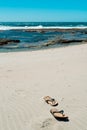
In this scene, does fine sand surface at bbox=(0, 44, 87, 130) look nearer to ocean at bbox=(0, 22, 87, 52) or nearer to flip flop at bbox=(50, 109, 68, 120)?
flip flop at bbox=(50, 109, 68, 120)

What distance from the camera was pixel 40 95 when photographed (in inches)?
290

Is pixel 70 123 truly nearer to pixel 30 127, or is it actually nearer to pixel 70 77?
pixel 30 127

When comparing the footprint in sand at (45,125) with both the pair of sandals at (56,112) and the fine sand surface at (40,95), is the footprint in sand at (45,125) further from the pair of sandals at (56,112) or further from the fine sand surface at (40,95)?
the pair of sandals at (56,112)

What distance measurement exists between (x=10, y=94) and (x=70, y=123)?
7.81 feet

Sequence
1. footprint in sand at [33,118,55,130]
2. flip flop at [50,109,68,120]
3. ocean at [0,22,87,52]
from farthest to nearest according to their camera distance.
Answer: ocean at [0,22,87,52] → flip flop at [50,109,68,120] → footprint in sand at [33,118,55,130]

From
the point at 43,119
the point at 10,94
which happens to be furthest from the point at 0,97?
the point at 43,119

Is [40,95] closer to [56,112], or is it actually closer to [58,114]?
[56,112]

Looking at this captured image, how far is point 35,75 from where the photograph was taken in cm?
984

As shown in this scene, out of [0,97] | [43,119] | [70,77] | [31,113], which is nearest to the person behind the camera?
[43,119]

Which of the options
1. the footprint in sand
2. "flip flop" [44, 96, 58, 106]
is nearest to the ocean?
"flip flop" [44, 96, 58, 106]

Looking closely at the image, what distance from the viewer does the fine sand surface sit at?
555cm

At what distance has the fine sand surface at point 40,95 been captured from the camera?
555cm

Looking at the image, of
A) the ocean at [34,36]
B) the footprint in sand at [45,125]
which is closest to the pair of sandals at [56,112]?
the footprint in sand at [45,125]

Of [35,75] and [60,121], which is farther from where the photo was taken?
[35,75]
